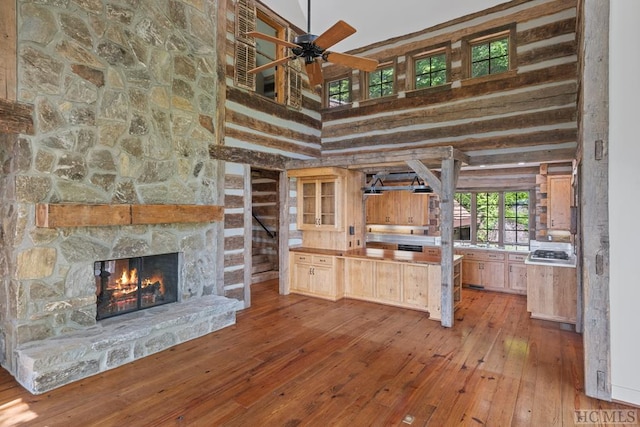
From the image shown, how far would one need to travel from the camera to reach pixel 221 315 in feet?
15.5

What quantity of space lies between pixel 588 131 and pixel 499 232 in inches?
184

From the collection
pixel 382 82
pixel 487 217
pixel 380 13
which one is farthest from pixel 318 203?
pixel 487 217

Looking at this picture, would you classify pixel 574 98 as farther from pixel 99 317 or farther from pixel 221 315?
pixel 99 317

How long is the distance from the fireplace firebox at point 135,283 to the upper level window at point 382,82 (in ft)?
16.6

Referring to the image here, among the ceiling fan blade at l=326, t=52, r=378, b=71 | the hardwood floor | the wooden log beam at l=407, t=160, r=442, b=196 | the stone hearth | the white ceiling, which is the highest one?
the white ceiling

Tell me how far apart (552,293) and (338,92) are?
18.4ft

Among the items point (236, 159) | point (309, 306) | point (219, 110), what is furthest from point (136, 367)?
point (219, 110)

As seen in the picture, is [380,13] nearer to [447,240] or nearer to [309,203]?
[309,203]

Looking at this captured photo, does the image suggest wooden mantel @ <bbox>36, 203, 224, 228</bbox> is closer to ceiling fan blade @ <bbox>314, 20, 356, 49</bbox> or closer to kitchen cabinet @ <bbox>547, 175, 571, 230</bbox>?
ceiling fan blade @ <bbox>314, 20, 356, 49</bbox>

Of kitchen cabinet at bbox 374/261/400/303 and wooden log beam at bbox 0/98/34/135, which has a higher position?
wooden log beam at bbox 0/98/34/135

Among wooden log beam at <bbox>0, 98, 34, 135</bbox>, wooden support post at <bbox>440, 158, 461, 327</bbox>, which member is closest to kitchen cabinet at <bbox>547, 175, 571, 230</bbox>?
wooden support post at <bbox>440, 158, 461, 327</bbox>

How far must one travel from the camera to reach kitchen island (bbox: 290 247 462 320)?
5.37 m

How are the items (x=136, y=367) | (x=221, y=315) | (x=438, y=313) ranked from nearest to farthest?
1. (x=136, y=367)
2. (x=221, y=315)
3. (x=438, y=313)

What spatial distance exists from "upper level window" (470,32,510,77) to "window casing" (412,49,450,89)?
465 mm
